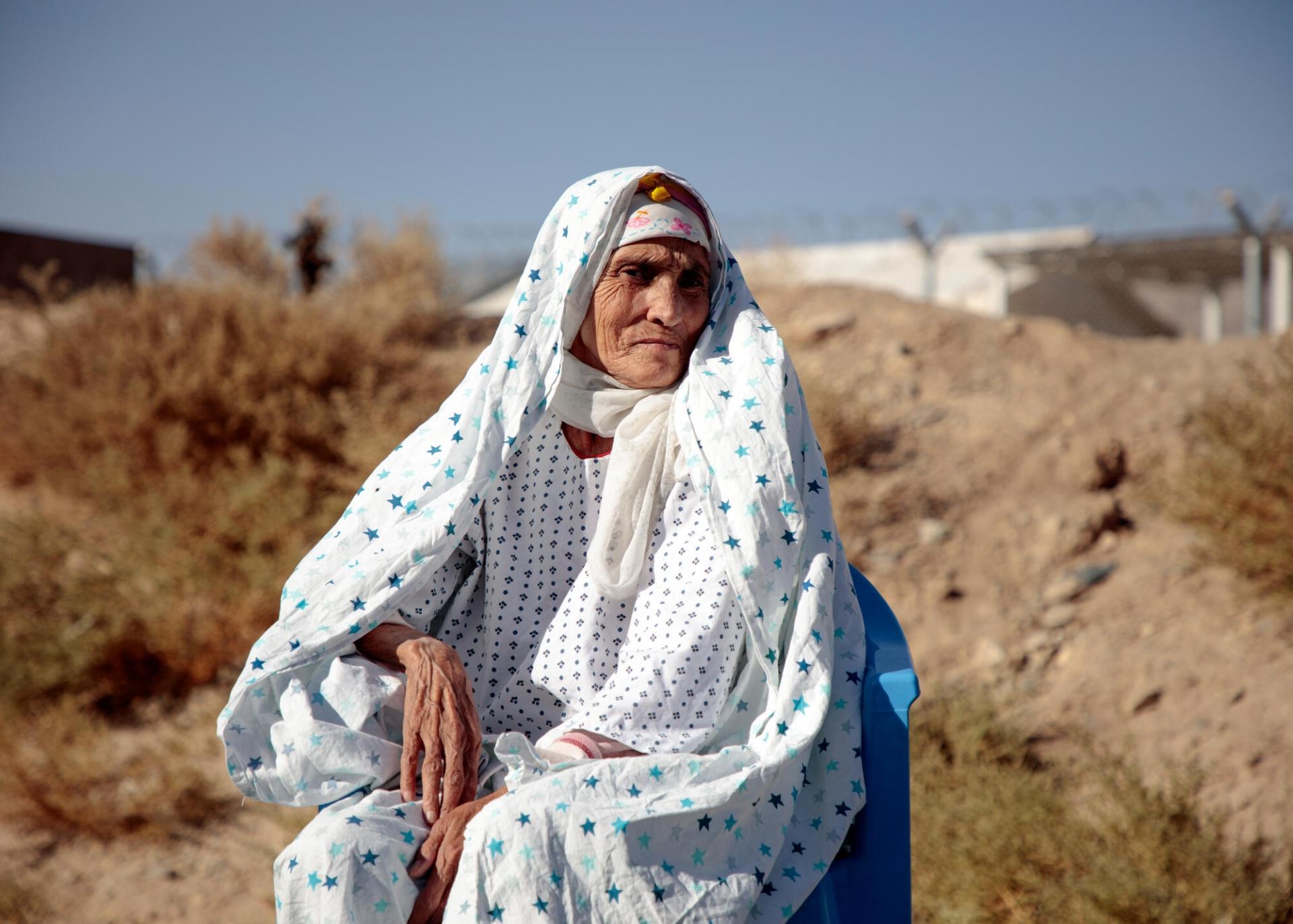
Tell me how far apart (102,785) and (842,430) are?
14.0ft

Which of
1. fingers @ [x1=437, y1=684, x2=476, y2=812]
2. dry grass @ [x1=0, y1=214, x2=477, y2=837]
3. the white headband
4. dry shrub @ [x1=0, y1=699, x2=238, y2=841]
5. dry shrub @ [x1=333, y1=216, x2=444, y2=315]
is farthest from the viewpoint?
dry shrub @ [x1=333, y1=216, x2=444, y2=315]

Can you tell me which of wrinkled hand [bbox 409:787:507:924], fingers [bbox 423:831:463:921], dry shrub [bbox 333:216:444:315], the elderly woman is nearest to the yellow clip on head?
the elderly woman

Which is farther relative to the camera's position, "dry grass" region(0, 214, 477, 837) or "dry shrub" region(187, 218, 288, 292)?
"dry shrub" region(187, 218, 288, 292)

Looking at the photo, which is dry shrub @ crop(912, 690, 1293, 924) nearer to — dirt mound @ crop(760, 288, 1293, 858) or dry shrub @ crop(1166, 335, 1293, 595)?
dirt mound @ crop(760, 288, 1293, 858)

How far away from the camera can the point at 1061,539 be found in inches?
199

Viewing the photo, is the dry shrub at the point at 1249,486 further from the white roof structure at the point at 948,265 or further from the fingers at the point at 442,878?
the white roof structure at the point at 948,265

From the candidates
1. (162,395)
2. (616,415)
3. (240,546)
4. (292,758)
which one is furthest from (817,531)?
(162,395)

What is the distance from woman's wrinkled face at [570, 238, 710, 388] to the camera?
7.83 ft

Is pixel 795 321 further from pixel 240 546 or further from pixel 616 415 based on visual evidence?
pixel 616 415

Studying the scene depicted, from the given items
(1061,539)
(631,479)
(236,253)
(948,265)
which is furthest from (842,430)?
(948,265)

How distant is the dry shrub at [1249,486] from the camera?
423 cm

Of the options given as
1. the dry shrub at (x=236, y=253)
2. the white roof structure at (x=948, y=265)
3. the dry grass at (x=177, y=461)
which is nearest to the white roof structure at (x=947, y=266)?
the white roof structure at (x=948, y=265)

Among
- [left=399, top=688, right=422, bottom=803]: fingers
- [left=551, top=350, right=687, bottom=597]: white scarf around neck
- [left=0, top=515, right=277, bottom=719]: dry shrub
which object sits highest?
[left=551, top=350, right=687, bottom=597]: white scarf around neck

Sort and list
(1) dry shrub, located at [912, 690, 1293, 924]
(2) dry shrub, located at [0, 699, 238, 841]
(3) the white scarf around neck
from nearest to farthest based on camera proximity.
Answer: (3) the white scarf around neck
(1) dry shrub, located at [912, 690, 1293, 924]
(2) dry shrub, located at [0, 699, 238, 841]
